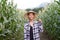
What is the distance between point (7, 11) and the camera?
4281mm

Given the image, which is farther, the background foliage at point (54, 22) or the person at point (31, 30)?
the background foliage at point (54, 22)

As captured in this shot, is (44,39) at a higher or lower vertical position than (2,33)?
lower

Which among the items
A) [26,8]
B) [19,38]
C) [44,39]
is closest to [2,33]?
[19,38]

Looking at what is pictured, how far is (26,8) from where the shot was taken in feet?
24.9

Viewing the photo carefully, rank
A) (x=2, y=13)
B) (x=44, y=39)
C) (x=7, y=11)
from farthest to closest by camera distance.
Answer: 1. (x=44, y=39)
2. (x=7, y=11)
3. (x=2, y=13)

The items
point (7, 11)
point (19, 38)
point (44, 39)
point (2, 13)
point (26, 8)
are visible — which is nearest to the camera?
point (2, 13)

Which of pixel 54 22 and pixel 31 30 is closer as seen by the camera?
pixel 31 30

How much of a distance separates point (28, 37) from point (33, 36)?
0.09 meters

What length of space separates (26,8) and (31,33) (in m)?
4.06

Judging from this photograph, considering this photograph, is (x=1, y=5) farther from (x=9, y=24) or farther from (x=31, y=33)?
(x=31, y=33)

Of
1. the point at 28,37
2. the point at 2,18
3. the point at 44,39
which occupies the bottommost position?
the point at 44,39

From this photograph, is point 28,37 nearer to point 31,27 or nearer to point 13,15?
point 31,27

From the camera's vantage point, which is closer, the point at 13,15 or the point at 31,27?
the point at 31,27

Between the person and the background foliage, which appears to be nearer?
the person
